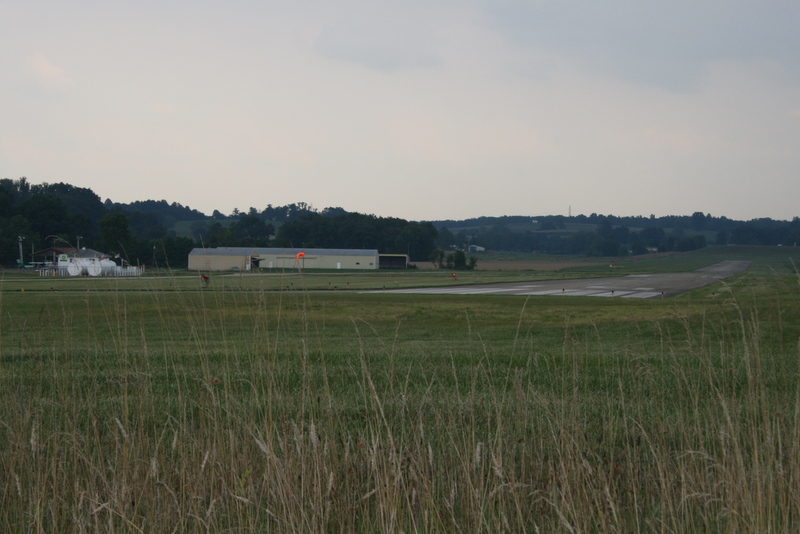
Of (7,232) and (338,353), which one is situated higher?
(7,232)

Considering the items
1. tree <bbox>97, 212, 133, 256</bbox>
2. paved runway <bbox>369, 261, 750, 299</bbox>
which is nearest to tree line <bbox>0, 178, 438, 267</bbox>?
tree <bbox>97, 212, 133, 256</bbox>

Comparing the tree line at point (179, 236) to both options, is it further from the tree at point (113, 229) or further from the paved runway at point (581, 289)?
the paved runway at point (581, 289)

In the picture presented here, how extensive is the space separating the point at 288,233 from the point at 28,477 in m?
152

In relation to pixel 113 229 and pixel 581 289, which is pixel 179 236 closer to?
pixel 113 229

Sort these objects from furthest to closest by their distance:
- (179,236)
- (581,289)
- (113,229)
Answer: (179,236)
(113,229)
(581,289)

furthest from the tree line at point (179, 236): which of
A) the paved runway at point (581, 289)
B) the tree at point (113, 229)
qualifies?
the paved runway at point (581, 289)

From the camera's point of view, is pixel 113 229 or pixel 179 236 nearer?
pixel 113 229

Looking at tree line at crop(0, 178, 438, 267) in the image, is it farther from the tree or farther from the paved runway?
the paved runway

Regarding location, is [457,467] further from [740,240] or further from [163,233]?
[740,240]

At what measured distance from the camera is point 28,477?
5000 mm

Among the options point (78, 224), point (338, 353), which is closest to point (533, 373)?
point (338, 353)

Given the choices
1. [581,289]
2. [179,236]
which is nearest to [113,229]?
[179,236]

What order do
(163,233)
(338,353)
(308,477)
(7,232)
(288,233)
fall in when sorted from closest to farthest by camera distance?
(308,477)
(338,353)
(7,232)
(288,233)
(163,233)

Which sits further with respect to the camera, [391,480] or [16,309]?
[16,309]
